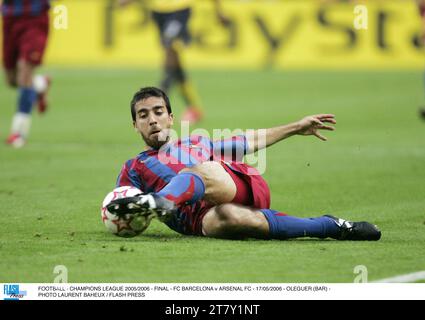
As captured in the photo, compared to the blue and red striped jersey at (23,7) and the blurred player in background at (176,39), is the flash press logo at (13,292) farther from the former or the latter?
the blurred player in background at (176,39)

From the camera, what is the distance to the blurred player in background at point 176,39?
15445 mm

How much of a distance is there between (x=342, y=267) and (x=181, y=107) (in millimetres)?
11818

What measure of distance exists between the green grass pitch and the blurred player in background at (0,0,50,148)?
386 mm

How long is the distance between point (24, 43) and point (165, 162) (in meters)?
6.51

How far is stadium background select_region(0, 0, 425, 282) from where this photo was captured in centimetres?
620

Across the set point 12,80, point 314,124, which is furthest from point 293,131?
point 12,80

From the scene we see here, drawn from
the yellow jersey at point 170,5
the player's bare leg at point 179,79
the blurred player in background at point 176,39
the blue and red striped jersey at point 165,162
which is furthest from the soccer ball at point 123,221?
the yellow jersey at point 170,5

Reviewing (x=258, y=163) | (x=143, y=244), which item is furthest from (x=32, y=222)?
(x=258, y=163)

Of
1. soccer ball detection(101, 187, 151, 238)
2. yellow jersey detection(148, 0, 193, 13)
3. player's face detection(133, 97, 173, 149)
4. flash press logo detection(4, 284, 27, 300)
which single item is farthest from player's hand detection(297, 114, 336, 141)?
yellow jersey detection(148, 0, 193, 13)

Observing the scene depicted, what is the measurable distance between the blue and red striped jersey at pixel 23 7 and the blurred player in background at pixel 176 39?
Result: 2810 millimetres

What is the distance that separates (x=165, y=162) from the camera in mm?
6742

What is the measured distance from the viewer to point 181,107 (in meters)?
17.6

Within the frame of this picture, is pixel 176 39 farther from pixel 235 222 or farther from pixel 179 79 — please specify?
pixel 235 222

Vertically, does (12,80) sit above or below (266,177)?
above
